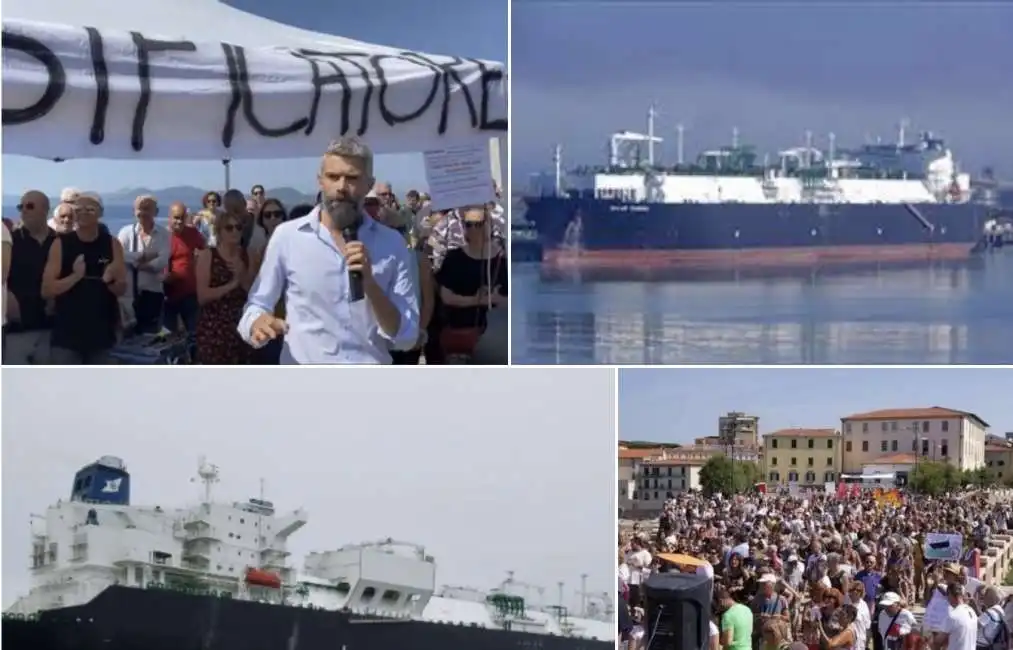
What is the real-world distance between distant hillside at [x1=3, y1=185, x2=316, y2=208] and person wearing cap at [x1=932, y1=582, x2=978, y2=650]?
9.20ft

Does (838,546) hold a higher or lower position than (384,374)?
lower

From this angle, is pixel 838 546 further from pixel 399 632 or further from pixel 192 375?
pixel 192 375

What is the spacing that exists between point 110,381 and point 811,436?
2.62 metres

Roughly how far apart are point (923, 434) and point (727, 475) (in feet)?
2.39

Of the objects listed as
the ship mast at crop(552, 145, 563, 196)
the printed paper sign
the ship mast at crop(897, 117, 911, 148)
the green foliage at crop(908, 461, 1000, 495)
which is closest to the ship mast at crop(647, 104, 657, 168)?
the ship mast at crop(552, 145, 563, 196)

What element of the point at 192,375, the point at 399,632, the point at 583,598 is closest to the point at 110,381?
the point at 192,375

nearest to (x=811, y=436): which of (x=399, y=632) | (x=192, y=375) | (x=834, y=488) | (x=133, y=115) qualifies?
(x=834, y=488)

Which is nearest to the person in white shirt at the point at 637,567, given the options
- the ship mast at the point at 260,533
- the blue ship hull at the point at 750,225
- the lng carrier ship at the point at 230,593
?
the lng carrier ship at the point at 230,593

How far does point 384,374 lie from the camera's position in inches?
204

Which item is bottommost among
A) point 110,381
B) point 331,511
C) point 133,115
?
point 331,511

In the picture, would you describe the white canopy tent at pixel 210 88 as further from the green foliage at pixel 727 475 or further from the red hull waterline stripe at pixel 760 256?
the green foliage at pixel 727 475

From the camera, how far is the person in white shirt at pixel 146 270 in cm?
520

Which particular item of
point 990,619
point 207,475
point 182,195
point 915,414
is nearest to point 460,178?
point 182,195

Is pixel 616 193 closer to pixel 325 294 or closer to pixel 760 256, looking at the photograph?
pixel 760 256
